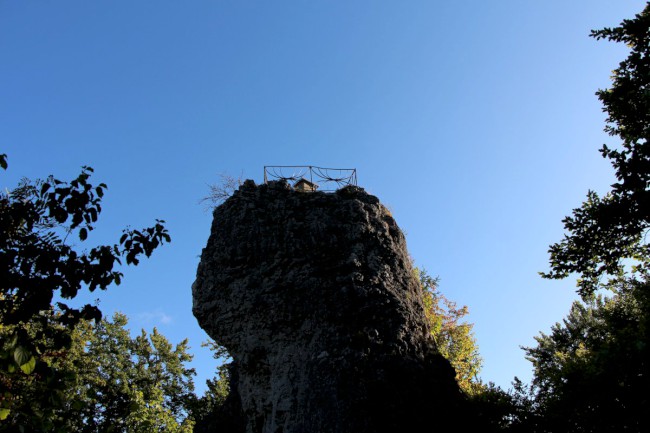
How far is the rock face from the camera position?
9.38 metres

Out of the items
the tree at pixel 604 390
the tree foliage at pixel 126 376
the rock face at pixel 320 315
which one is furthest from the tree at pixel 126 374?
the tree at pixel 604 390

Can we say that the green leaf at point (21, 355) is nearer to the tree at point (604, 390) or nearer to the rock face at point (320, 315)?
the rock face at point (320, 315)

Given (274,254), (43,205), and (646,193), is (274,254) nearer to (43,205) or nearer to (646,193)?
(43,205)

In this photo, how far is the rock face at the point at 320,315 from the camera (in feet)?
30.8

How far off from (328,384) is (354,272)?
9.25 ft

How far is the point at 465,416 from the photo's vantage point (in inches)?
391

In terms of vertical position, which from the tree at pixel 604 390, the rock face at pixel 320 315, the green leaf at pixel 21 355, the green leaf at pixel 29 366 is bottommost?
the green leaf at pixel 29 366

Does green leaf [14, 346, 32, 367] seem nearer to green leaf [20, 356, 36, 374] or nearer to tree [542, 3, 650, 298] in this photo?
green leaf [20, 356, 36, 374]

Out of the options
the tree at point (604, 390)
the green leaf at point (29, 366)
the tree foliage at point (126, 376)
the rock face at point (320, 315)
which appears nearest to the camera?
the green leaf at point (29, 366)

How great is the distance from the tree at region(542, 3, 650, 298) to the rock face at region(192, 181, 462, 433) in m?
4.47

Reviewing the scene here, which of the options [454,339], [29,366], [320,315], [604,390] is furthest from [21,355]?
[454,339]

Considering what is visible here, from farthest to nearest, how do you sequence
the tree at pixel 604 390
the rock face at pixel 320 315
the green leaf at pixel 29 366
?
1. the rock face at pixel 320 315
2. the tree at pixel 604 390
3. the green leaf at pixel 29 366

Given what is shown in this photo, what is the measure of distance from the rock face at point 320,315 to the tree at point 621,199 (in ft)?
14.6

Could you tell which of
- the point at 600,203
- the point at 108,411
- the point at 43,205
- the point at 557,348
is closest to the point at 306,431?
the point at 43,205
